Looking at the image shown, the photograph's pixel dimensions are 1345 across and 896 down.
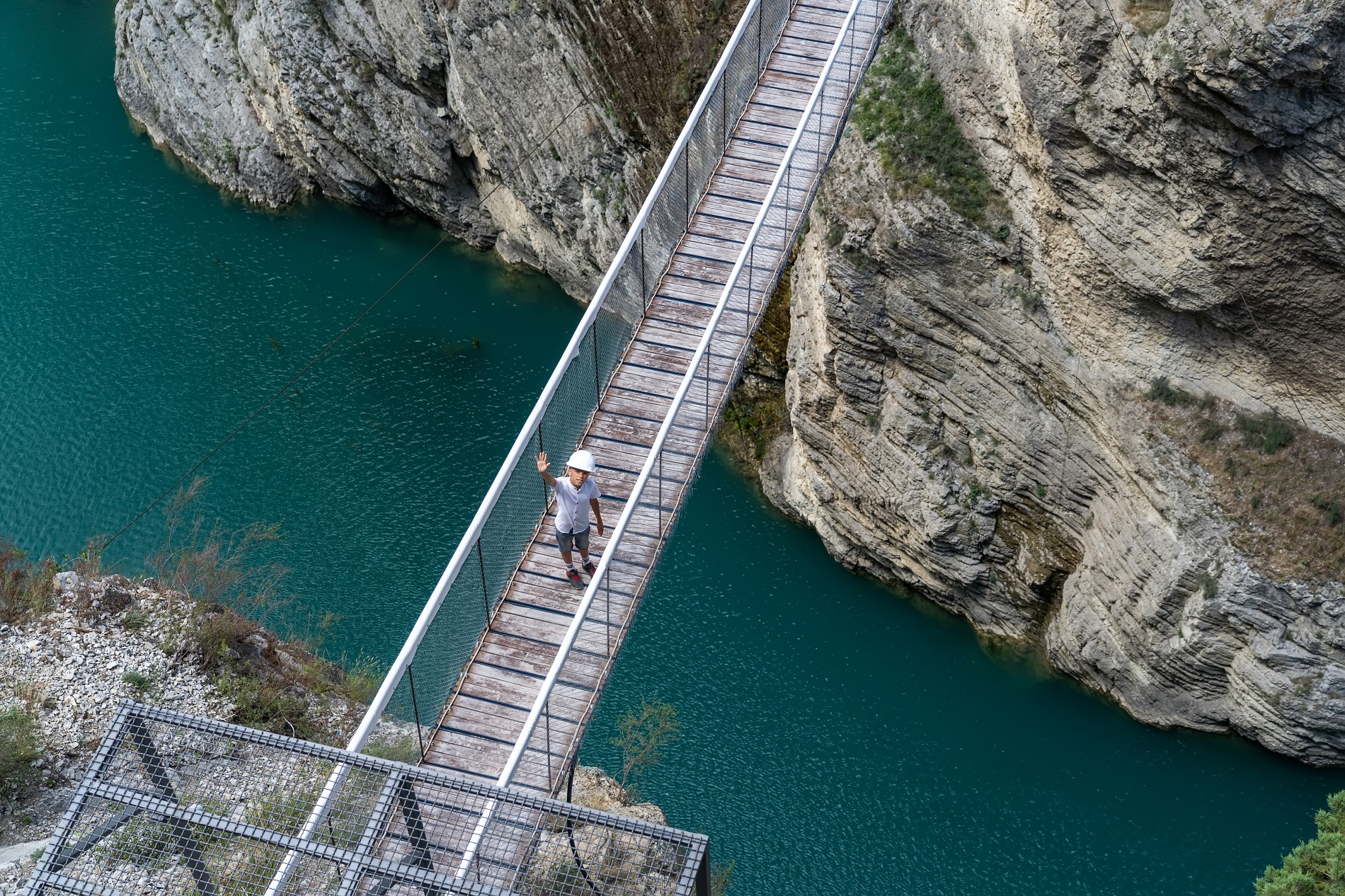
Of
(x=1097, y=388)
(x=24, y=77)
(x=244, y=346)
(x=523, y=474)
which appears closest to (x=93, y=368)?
(x=244, y=346)

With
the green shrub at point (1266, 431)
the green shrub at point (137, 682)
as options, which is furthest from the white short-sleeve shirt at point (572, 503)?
the green shrub at point (1266, 431)

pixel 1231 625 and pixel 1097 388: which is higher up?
pixel 1097 388

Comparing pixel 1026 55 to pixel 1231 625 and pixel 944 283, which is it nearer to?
pixel 944 283

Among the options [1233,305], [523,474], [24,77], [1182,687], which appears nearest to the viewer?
[523,474]

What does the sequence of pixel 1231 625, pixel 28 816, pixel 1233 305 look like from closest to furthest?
pixel 28 816, pixel 1233 305, pixel 1231 625

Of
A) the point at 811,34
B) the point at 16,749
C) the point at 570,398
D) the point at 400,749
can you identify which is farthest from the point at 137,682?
the point at 811,34

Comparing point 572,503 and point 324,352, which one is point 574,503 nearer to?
point 572,503

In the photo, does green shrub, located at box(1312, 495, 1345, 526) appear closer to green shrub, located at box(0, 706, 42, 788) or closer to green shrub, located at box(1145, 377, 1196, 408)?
green shrub, located at box(1145, 377, 1196, 408)
